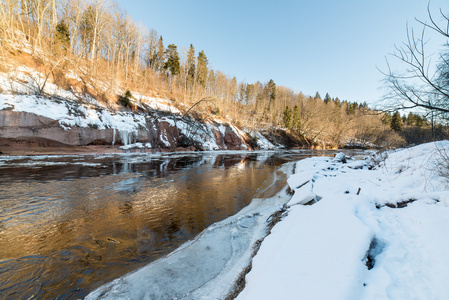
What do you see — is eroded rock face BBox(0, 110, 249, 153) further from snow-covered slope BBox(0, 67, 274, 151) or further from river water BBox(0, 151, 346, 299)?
river water BBox(0, 151, 346, 299)

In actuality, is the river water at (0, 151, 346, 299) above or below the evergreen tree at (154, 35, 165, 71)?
below

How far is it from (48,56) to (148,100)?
11.7m

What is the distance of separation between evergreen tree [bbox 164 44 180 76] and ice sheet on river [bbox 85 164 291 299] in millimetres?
45254

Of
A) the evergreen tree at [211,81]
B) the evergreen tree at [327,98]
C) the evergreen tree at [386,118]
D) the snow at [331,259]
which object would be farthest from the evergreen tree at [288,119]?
the snow at [331,259]

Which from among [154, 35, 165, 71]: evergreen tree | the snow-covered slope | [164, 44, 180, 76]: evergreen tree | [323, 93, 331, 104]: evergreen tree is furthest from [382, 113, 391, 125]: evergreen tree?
[323, 93, 331, 104]: evergreen tree

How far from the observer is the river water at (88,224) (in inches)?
106

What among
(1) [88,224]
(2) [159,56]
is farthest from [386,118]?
(2) [159,56]

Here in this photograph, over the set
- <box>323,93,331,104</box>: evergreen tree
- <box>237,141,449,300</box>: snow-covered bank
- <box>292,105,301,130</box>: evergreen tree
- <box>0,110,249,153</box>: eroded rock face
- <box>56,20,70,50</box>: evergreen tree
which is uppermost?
<box>323,93,331,104</box>: evergreen tree

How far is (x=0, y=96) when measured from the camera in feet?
45.6

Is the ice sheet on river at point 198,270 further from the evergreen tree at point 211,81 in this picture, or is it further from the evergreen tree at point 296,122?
the evergreen tree at point 296,122

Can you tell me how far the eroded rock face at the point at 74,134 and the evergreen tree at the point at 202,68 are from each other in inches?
1095

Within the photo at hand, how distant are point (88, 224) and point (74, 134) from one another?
1625cm

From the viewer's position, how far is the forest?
1673 cm

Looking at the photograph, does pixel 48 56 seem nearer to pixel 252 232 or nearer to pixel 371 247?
pixel 252 232
